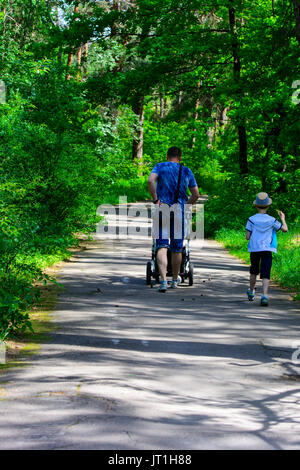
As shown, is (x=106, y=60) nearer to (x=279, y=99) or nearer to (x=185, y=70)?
(x=185, y=70)

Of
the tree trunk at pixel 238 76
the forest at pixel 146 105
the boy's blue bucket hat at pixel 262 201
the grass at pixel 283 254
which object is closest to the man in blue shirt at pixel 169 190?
the boy's blue bucket hat at pixel 262 201

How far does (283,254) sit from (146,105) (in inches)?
309

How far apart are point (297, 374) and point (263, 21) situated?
1620 cm

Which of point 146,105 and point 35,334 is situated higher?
point 146,105

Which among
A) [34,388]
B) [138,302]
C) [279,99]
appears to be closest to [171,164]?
[138,302]

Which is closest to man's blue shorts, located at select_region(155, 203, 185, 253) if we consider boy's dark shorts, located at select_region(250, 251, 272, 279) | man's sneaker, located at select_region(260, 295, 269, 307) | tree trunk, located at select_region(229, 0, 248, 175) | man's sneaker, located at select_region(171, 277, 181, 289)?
man's sneaker, located at select_region(171, 277, 181, 289)

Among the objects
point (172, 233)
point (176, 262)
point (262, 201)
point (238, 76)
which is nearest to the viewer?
point (262, 201)

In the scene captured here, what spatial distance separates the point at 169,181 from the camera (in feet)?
33.8

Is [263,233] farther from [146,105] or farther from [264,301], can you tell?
[146,105]

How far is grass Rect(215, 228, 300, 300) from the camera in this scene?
1178 cm

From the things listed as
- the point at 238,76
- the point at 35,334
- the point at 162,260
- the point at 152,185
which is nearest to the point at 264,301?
the point at 162,260

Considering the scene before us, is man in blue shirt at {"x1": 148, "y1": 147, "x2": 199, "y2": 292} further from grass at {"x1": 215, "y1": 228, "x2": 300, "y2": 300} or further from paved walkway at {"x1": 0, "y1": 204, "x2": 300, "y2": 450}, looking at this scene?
grass at {"x1": 215, "y1": 228, "x2": 300, "y2": 300}

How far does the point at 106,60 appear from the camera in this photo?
4238 centimetres

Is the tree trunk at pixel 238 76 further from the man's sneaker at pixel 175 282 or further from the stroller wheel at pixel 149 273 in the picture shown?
the man's sneaker at pixel 175 282
